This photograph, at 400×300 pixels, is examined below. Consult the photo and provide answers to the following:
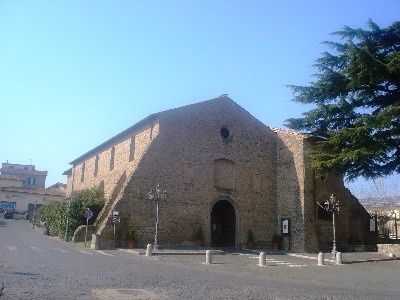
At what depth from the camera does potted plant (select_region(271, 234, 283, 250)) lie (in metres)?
26.9

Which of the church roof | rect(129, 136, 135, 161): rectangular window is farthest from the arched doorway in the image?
the church roof

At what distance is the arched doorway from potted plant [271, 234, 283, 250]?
2.83 meters

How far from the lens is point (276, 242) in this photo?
88.9ft

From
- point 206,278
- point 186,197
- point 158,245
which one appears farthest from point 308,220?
point 206,278

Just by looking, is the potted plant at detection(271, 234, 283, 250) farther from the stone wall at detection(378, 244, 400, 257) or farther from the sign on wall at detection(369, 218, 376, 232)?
the sign on wall at detection(369, 218, 376, 232)

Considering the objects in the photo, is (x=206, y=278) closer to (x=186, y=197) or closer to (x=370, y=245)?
(x=186, y=197)

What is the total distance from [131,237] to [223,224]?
304 inches

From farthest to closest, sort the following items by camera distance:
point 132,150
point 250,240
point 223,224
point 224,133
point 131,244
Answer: point 132,150 < point 224,133 < point 223,224 < point 250,240 < point 131,244

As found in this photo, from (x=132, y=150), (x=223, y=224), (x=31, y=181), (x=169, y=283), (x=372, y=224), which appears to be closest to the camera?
(x=169, y=283)

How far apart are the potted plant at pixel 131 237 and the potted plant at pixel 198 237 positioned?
4.17 meters

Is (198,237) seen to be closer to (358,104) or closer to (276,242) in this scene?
(276,242)

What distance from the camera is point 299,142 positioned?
2741 centimetres

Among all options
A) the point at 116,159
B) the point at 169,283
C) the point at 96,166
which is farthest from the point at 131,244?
the point at 96,166

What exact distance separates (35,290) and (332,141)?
59.5 feet
